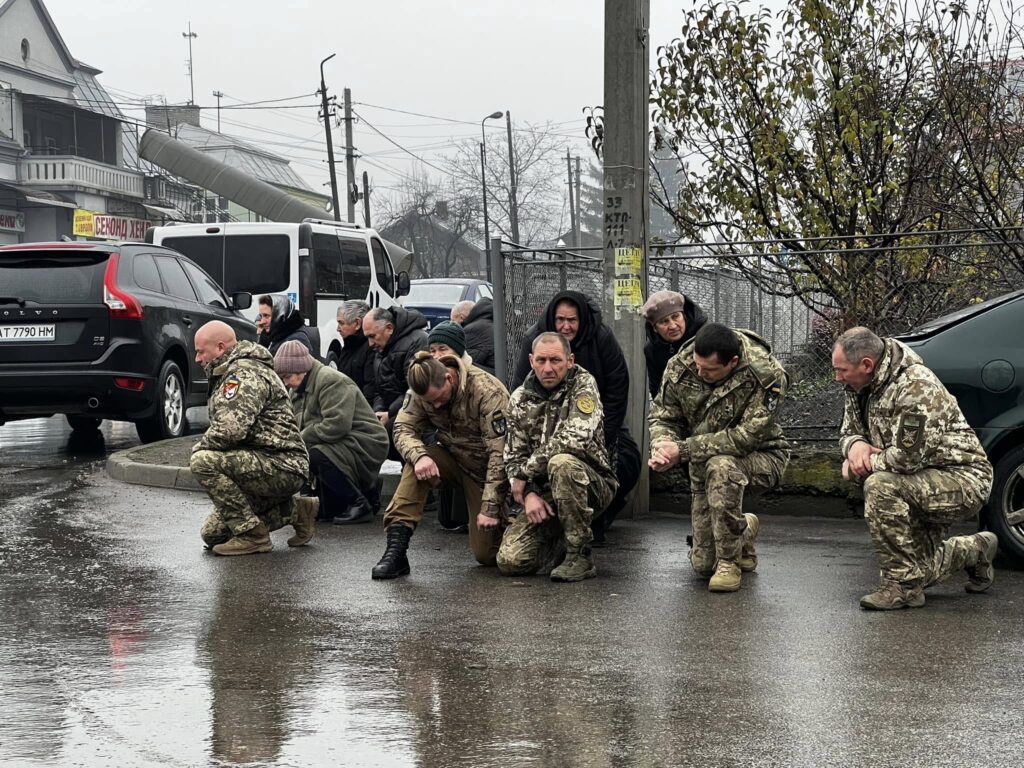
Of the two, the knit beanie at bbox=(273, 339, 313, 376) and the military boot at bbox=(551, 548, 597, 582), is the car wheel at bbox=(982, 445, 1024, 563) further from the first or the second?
the knit beanie at bbox=(273, 339, 313, 376)

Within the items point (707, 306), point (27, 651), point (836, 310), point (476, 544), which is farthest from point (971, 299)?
point (27, 651)

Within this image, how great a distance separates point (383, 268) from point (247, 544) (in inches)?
500

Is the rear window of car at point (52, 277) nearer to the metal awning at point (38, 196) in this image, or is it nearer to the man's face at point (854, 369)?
the man's face at point (854, 369)

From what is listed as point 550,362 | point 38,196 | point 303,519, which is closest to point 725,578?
point 550,362

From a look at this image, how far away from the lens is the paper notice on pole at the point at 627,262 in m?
9.59

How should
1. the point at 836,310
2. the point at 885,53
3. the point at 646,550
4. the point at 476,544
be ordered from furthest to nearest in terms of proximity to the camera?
the point at 885,53 → the point at 836,310 → the point at 646,550 → the point at 476,544

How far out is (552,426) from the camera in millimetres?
7578

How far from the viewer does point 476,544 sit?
781 centimetres

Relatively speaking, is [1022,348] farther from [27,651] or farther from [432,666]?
[27,651]

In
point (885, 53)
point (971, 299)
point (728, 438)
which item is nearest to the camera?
point (728, 438)

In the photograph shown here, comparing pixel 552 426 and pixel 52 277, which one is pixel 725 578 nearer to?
pixel 552 426

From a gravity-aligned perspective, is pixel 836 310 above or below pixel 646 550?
above

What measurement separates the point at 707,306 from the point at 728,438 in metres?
3.87

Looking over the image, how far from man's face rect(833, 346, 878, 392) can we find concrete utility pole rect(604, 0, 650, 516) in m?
3.09
